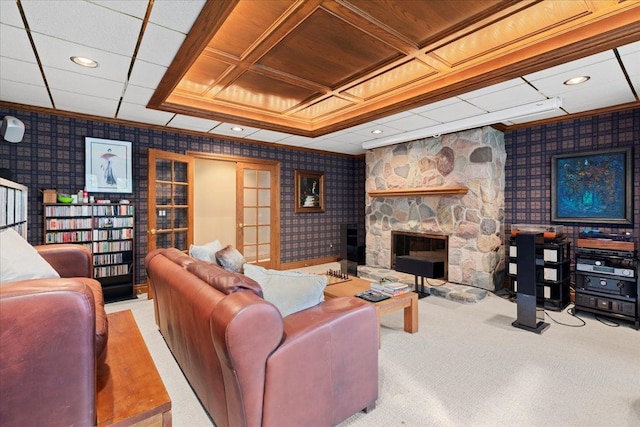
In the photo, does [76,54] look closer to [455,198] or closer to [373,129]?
[373,129]

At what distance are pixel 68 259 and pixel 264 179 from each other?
3.53 m

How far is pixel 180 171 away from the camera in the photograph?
A: 4.69 metres

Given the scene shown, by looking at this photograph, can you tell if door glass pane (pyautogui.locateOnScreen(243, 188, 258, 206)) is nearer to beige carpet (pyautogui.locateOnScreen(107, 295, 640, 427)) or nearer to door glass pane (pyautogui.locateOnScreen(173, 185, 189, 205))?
door glass pane (pyautogui.locateOnScreen(173, 185, 189, 205))

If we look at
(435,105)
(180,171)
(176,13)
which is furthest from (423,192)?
(176,13)

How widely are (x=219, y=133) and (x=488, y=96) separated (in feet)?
12.5

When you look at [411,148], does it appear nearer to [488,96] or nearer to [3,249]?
[488,96]

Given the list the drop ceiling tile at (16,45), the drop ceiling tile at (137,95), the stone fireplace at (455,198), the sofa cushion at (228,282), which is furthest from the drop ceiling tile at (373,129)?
the drop ceiling tile at (16,45)

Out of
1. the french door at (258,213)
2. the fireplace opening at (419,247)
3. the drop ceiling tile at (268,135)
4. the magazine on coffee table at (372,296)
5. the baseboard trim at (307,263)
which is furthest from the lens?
the baseboard trim at (307,263)

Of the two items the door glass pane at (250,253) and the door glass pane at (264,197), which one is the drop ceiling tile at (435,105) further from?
the door glass pane at (250,253)

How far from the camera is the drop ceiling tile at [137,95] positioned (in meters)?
3.19

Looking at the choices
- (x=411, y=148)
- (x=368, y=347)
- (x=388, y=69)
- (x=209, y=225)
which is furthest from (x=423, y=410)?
(x=209, y=225)

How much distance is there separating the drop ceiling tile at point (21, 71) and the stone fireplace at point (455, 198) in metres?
4.68

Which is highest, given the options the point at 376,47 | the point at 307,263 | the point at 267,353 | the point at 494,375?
the point at 376,47

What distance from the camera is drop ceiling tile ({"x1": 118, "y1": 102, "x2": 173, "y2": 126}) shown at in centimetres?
378
